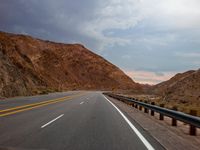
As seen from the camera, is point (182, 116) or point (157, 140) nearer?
point (157, 140)

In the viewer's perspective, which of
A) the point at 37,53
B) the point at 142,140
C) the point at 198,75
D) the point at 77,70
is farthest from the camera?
the point at 77,70

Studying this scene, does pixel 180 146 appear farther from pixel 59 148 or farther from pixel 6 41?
pixel 6 41

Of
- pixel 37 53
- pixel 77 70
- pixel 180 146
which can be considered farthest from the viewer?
pixel 77 70

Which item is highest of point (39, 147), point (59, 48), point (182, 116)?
point (59, 48)

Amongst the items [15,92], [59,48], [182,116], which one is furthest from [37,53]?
[182,116]

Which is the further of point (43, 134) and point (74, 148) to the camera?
point (43, 134)

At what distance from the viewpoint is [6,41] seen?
9950cm

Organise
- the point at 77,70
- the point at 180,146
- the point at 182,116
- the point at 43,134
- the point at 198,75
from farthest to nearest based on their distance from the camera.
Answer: the point at 77,70
the point at 198,75
the point at 182,116
the point at 43,134
the point at 180,146

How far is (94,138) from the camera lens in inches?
390

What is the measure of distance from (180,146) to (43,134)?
13.4 feet

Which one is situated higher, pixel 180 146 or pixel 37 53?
pixel 37 53

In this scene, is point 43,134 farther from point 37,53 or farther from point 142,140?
point 37,53

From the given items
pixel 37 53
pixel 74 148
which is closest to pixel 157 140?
pixel 74 148

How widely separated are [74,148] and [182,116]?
466 cm
